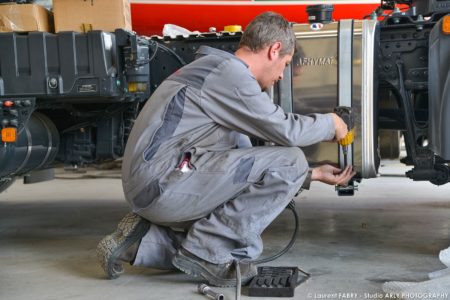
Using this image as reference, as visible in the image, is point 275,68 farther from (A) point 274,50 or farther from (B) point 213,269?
(B) point 213,269

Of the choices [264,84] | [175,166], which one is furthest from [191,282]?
[264,84]

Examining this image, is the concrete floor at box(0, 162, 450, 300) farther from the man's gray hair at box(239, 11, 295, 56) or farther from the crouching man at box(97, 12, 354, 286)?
the man's gray hair at box(239, 11, 295, 56)

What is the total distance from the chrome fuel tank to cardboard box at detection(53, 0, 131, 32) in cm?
94

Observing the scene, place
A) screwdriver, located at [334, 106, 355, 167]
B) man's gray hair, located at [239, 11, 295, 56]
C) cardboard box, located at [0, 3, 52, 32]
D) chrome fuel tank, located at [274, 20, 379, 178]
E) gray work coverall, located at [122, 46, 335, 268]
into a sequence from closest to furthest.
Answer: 1. gray work coverall, located at [122, 46, 335, 268]
2. man's gray hair, located at [239, 11, 295, 56]
3. screwdriver, located at [334, 106, 355, 167]
4. chrome fuel tank, located at [274, 20, 379, 178]
5. cardboard box, located at [0, 3, 52, 32]

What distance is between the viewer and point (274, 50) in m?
2.66

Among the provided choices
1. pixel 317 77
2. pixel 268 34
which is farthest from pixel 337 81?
pixel 268 34

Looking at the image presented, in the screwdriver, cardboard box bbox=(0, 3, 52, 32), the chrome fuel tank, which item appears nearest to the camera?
the screwdriver

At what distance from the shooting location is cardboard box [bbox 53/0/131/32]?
129 inches

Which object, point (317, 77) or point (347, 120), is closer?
point (347, 120)

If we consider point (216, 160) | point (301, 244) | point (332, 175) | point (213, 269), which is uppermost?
point (216, 160)

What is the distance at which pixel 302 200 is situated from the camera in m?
5.11

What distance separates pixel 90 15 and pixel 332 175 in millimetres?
1538

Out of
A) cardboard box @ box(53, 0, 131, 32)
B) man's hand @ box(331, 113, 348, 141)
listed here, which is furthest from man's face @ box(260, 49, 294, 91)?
cardboard box @ box(53, 0, 131, 32)

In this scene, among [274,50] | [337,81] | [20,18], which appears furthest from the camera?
[20,18]
